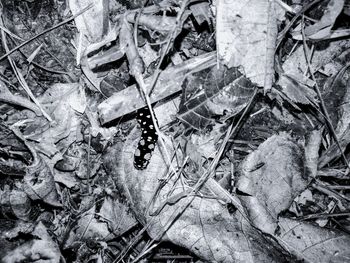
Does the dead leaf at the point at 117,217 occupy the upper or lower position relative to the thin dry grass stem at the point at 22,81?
lower

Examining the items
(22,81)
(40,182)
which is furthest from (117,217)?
(22,81)

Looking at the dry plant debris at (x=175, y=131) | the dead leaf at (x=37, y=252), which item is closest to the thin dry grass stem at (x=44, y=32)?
the dry plant debris at (x=175, y=131)

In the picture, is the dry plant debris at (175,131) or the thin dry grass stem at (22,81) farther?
the thin dry grass stem at (22,81)

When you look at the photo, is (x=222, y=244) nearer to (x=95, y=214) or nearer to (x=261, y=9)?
(x=95, y=214)

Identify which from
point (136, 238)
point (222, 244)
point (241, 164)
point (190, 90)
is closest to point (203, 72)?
point (190, 90)

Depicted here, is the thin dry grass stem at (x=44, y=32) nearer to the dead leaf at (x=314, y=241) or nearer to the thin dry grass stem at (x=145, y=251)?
the thin dry grass stem at (x=145, y=251)

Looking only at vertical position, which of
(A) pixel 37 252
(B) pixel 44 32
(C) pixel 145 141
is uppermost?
(B) pixel 44 32

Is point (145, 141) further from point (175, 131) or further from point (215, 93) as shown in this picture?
point (215, 93)
